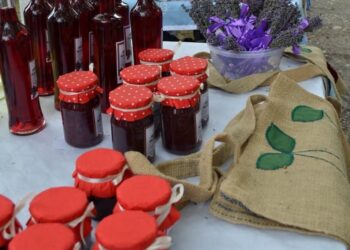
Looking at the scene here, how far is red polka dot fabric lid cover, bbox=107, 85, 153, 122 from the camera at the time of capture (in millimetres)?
648

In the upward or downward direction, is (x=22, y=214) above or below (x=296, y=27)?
below

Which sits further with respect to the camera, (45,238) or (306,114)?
(306,114)

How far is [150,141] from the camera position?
27.3 inches

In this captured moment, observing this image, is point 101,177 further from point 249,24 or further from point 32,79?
point 249,24

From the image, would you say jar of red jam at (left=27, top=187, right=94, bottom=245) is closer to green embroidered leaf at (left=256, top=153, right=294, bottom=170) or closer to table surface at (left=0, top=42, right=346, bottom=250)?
table surface at (left=0, top=42, right=346, bottom=250)

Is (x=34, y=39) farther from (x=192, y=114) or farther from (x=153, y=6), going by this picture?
(x=192, y=114)

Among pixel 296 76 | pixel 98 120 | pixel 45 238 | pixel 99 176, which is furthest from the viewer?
pixel 296 76

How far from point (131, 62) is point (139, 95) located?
0.25 metres

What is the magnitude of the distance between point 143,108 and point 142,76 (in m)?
0.10

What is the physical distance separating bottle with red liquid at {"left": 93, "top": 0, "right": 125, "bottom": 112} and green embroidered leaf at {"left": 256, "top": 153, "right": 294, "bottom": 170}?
0.30m

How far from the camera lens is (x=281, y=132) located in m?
0.77

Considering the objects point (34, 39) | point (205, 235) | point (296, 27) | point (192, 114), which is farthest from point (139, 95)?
point (296, 27)

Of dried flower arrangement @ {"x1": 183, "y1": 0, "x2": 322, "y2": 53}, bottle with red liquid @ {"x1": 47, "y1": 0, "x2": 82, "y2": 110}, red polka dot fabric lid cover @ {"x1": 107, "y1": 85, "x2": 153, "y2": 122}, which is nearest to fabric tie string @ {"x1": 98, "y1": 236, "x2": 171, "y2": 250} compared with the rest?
red polka dot fabric lid cover @ {"x1": 107, "y1": 85, "x2": 153, "y2": 122}

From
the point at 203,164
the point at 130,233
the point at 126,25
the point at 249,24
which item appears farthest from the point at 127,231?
the point at 249,24
